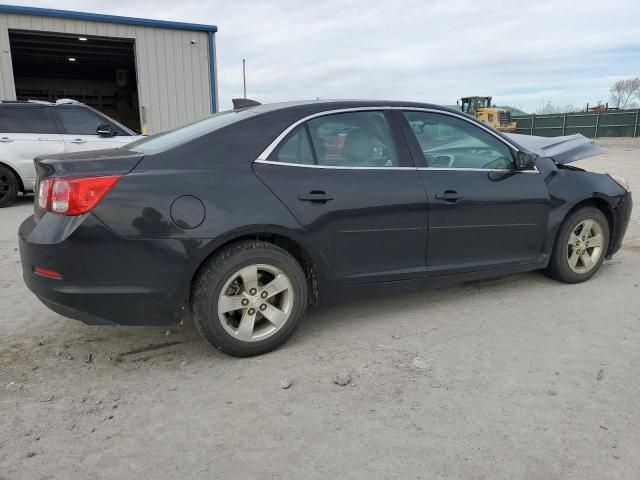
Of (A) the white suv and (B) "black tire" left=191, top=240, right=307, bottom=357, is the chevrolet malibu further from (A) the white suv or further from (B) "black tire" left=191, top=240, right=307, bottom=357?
(A) the white suv

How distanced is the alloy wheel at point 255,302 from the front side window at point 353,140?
810 mm

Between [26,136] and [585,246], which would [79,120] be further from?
[585,246]

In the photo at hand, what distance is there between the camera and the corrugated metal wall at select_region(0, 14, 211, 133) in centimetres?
1431

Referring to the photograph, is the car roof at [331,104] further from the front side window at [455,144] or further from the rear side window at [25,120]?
the rear side window at [25,120]

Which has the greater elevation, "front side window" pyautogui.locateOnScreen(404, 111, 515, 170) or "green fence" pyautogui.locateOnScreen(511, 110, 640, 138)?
"green fence" pyautogui.locateOnScreen(511, 110, 640, 138)

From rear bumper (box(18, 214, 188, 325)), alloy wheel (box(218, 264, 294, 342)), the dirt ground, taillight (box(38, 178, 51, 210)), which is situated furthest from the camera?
alloy wheel (box(218, 264, 294, 342))

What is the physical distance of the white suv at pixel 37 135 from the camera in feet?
28.2

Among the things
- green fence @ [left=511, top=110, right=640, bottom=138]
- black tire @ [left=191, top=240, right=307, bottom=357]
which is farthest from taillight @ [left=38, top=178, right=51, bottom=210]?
green fence @ [left=511, top=110, right=640, bottom=138]

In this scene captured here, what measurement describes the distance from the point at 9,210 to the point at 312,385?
299 inches

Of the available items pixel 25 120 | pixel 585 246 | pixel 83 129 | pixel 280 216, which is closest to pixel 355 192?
pixel 280 216

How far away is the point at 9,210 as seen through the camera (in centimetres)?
848

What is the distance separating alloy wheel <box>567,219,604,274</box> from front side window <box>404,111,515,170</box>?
3.14ft

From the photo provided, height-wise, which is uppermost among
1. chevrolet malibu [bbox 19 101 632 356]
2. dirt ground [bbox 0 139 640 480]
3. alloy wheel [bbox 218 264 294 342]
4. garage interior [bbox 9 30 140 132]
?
garage interior [bbox 9 30 140 132]

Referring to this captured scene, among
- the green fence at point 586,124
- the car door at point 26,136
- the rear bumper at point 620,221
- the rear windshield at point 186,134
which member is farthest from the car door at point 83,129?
the green fence at point 586,124
